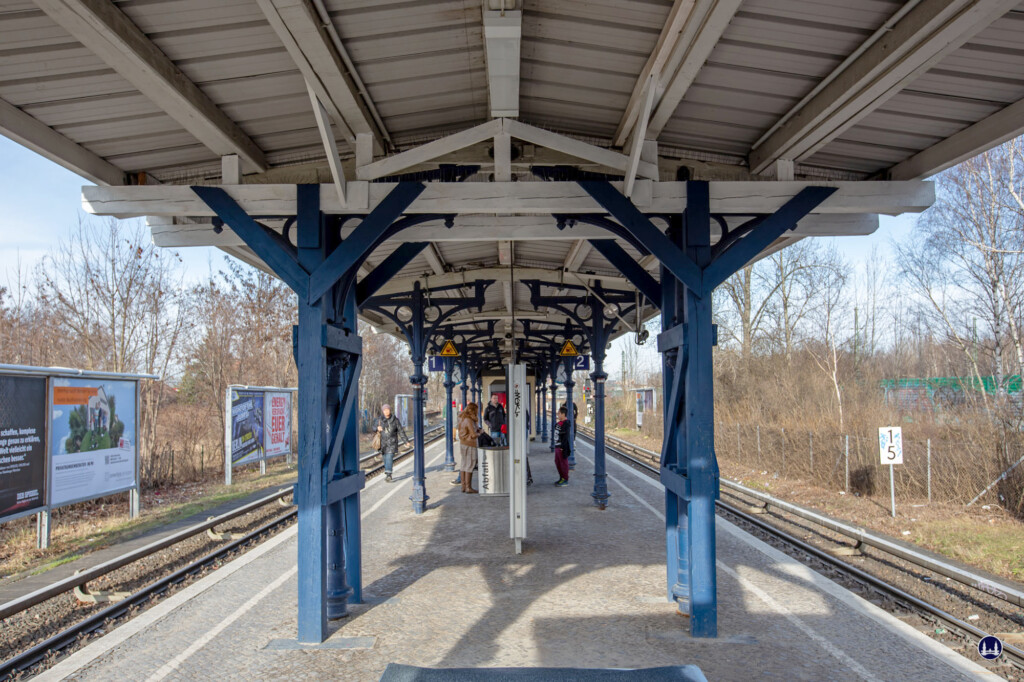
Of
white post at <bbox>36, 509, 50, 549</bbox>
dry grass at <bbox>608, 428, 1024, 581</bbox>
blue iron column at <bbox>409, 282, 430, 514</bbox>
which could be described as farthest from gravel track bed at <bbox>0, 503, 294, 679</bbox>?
dry grass at <bbox>608, 428, 1024, 581</bbox>

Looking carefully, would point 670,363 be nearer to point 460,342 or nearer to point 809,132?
point 809,132

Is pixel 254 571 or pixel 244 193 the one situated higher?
pixel 244 193

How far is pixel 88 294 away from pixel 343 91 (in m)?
16.2

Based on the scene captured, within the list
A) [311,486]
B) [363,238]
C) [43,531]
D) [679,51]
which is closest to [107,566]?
[43,531]

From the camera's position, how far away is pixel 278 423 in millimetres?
19203

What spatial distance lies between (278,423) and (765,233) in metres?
16.4

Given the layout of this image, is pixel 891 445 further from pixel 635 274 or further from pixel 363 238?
pixel 363 238

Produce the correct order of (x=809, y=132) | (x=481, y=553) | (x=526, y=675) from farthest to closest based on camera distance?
(x=481, y=553), (x=809, y=132), (x=526, y=675)

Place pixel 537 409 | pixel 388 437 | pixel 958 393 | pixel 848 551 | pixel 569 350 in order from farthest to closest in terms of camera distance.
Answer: pixel 537 409 → pixel 958 393 → pixel 569 350 → pixel 388 437 → pixel 848 551

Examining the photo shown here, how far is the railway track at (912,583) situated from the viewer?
18.8 ft

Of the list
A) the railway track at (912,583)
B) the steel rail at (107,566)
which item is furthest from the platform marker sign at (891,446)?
the steel rail at (107,566)

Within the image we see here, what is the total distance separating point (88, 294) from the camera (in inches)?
693

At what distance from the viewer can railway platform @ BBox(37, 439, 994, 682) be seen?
15.6 feet

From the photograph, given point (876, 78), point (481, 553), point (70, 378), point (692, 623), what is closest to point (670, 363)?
point (692, 623)
